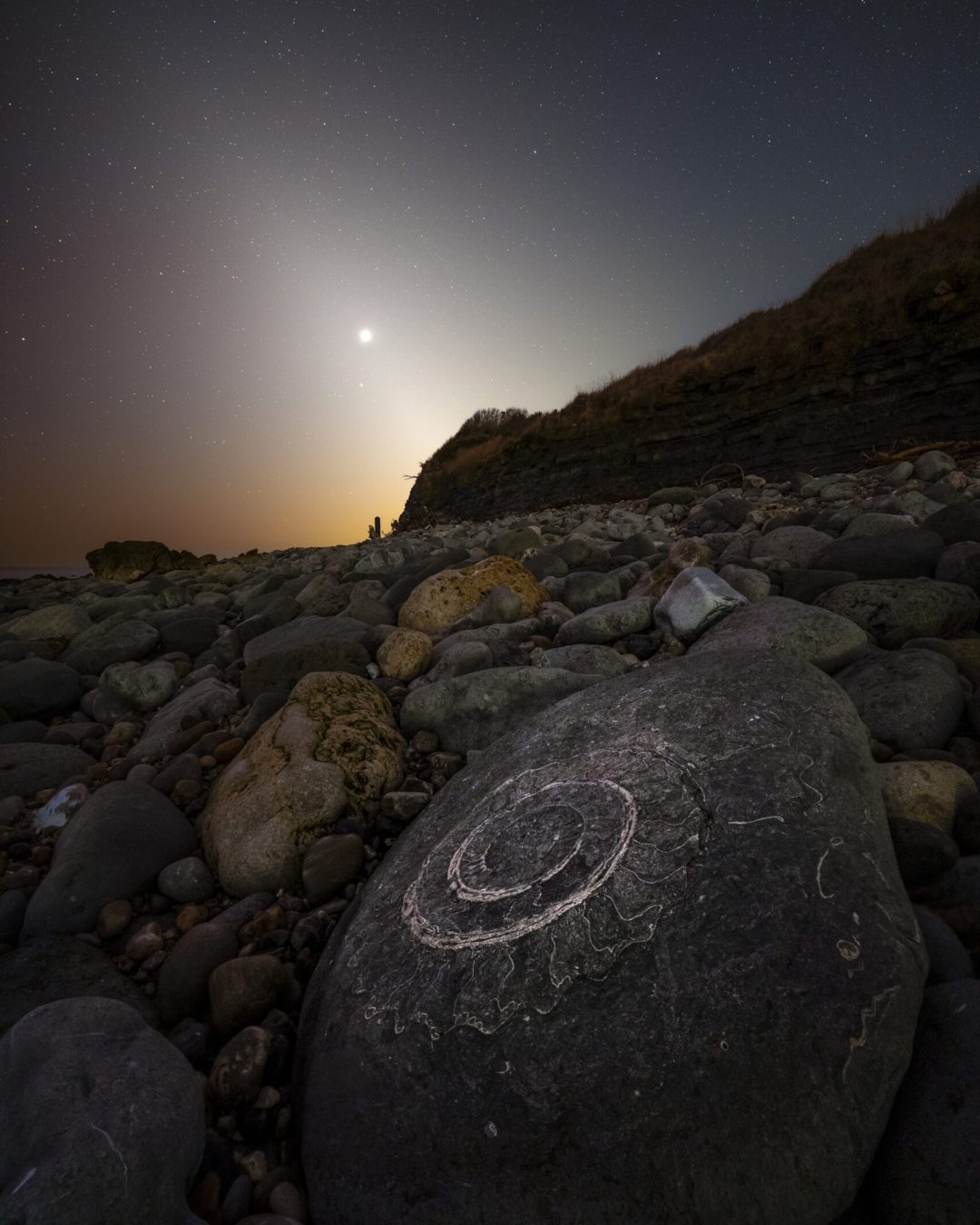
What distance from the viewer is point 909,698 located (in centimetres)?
205

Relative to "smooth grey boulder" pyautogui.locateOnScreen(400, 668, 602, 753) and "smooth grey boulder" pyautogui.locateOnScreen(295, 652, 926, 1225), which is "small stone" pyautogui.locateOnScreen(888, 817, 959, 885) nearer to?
"smooth grey boulder" pyautogui.locateOnScreen(295, 652, 926, 1225)

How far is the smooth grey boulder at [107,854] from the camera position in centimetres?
196

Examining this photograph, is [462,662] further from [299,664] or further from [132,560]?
[132,560]

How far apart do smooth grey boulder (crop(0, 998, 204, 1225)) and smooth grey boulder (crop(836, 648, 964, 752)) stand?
2.25m

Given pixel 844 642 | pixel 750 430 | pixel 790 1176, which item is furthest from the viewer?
pixel 750 430

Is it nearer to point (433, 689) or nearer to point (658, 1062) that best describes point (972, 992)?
point (658, 1062)

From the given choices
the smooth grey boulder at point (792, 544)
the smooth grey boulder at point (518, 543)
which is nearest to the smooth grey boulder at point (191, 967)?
the smooth grey boulder at point (792, 544)

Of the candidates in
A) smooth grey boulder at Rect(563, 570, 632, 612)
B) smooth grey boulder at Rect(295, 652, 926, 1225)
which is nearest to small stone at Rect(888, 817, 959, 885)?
smooth grey boulder at Rect(295, 652, 926, 1225)

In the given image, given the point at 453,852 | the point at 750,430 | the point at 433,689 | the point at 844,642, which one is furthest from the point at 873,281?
the point at 453,852

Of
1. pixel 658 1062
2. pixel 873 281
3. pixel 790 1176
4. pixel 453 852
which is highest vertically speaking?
pixel 873 281

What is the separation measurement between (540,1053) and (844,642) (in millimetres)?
2061

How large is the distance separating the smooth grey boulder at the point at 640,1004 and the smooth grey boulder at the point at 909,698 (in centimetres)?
56

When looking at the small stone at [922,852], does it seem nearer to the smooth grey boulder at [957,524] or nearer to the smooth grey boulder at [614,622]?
the smooth grey boulder at [614,622]

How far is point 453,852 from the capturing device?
1601 millimetres
